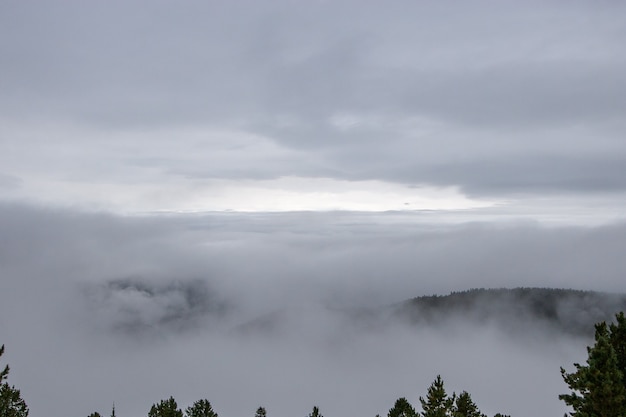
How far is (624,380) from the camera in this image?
27.1 m

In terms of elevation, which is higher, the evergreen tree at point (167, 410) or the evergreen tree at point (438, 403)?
the evergreen tree at point (438, 403)

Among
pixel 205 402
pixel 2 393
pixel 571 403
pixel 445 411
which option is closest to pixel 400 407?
pixel 445 411

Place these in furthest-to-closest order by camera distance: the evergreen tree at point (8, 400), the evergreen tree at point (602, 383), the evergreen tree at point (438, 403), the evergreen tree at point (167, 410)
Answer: the evergreen tree at point (167, 410) → the evergreen tree at point (438, 403) → the evergreen tree at point (8, 400) → the evergreen tree at point (602, 383)

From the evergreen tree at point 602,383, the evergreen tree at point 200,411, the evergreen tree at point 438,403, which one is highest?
the evergreen tree at point 602,383

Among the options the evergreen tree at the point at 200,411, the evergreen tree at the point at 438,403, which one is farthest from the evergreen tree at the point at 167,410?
the evergreen tree at the point at 438,403

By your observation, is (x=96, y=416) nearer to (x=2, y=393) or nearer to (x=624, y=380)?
(x=2, y=393)

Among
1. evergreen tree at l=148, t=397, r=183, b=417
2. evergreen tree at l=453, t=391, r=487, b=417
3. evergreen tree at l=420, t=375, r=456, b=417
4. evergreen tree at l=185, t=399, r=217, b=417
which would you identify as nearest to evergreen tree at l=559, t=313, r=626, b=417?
evergreen tree at l=420, t=375, r=456, b=417

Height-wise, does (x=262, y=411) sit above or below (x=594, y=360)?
below

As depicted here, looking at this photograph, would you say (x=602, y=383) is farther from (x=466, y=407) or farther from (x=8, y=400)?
(x=8, y=400)

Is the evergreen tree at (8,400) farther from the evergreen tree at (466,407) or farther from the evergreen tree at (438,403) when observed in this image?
the evergreen tree at (466,407)

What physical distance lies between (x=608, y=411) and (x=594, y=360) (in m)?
2.95

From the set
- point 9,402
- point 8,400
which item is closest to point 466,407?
point 8,400

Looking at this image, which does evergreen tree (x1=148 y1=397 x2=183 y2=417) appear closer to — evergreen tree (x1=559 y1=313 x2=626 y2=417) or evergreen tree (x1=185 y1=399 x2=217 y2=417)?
evergreen tree (x1=185 y1=399 x2=217 y2=417)

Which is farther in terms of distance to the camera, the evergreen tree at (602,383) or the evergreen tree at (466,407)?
the evergreen tree at (466,407)
